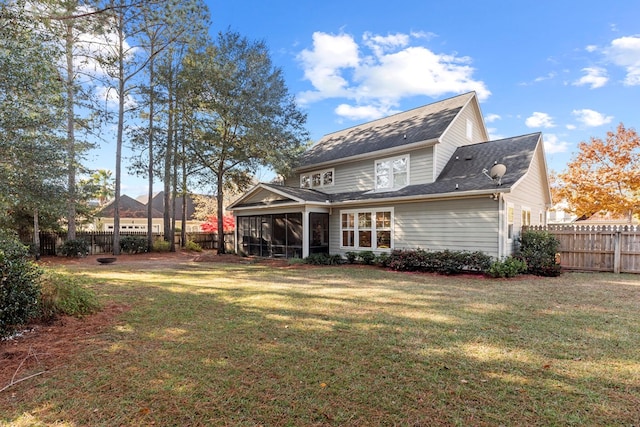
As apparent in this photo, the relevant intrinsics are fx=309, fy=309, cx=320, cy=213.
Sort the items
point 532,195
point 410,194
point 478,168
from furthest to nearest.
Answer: point 532,195 < point 478,168 < point 410,194

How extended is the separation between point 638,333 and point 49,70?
11843mm

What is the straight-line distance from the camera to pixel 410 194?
38.6 ft

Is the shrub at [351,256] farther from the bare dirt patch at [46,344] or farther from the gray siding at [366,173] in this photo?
the bare dirt patch at [46,344]

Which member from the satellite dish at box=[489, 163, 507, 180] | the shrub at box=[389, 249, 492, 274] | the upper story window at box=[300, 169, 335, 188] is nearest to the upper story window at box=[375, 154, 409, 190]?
the upper story window at box=[300, 169, 335, 188]

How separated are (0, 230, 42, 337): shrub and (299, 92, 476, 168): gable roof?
12279 millimetres

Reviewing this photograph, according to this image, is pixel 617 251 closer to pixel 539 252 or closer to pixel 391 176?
pixel 539 252

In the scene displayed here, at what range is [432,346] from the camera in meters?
3.86

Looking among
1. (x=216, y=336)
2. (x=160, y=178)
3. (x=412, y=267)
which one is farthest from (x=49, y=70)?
(x=160, y=178)

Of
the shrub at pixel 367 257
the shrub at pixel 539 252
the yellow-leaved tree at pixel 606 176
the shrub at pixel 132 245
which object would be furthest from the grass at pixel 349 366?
the yellow-leaved tree at pixel 606 176

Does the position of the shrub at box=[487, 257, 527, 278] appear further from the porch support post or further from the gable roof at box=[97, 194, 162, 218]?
the gable roof at box=[97, 194, 162, 218]

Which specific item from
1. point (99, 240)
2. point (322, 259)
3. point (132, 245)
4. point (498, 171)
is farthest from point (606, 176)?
point (99, 240)

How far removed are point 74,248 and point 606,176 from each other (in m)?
30.4

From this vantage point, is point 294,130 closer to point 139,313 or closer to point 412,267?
point 412,267

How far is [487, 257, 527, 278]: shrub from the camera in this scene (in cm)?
941
